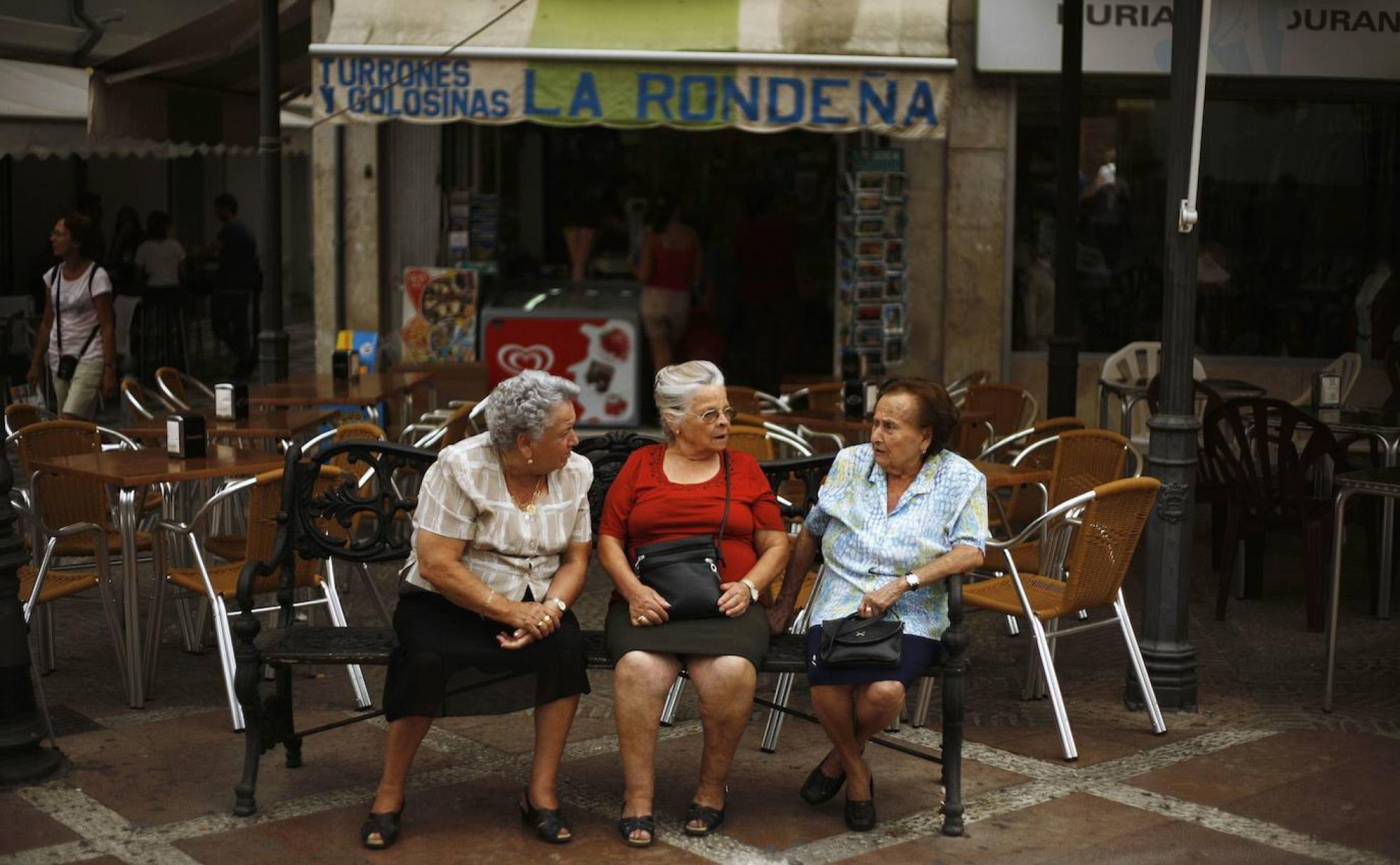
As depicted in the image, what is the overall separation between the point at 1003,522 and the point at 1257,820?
8.48 feet

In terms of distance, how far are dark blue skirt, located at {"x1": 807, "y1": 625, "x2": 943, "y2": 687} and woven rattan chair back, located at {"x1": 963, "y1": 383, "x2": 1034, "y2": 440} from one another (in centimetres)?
413

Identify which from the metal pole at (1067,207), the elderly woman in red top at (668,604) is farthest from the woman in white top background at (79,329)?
the elderly woman in red top at (668,604)

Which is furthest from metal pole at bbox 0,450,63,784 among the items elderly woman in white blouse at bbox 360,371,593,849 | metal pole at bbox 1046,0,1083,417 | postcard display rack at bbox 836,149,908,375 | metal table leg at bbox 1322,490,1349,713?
postcard display rack at bbox 836,149,908,375

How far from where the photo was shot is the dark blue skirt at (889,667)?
4844 millimetres

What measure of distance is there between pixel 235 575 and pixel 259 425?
171cm

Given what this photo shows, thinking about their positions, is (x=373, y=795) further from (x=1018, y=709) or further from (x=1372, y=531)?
(x=1372, y=531)

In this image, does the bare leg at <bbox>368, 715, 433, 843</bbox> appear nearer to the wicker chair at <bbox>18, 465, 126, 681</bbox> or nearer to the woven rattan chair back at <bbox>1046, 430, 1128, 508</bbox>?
the wicker chair at <bbox>18, 465, 126, 681</bbox>

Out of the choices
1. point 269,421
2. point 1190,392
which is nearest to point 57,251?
point 269,421

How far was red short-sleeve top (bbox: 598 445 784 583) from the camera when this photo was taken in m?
5.09

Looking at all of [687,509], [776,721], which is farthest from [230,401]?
[687,509]

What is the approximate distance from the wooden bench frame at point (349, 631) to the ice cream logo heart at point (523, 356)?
684 cm

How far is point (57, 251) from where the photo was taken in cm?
998

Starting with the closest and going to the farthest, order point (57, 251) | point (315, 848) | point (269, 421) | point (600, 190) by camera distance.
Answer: point (315, 848)
point (269, 421)
point (57, 251)
point (600, 190)

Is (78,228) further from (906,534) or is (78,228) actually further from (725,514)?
(906,534)
